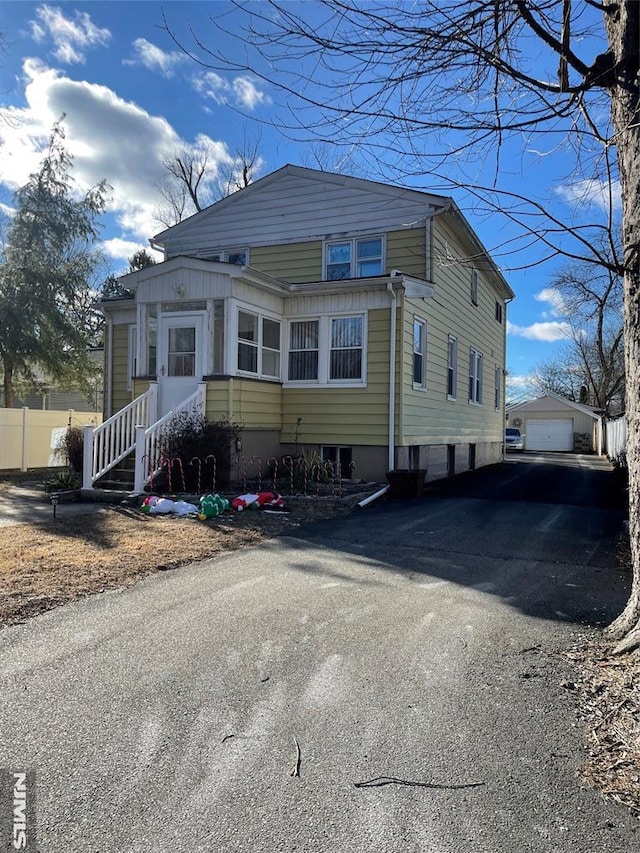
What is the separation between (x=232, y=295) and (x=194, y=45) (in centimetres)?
732

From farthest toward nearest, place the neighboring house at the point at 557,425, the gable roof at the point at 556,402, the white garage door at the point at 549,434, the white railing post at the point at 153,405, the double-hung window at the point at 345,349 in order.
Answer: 1. the white garage door at the point at 549,434
2. the neighboring house at the point at 557,425
3. the gable roof at the point at 556,402
4. the double-hung window at the point at 345,349
5. the white railing post at the point at 153,405

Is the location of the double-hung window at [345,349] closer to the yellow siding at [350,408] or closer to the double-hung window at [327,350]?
the double-hung window at [327,350]

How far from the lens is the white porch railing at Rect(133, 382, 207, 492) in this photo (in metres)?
9.63

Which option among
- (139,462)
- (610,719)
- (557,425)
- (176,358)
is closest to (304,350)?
(176,358)

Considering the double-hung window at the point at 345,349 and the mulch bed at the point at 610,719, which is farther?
the double-hung window at the point at 345,349

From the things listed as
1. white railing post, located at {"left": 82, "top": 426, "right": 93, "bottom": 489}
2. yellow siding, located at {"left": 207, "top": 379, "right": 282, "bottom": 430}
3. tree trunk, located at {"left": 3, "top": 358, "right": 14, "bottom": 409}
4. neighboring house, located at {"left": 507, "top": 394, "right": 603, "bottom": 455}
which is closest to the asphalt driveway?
white railing post, located at {"left": 82, "top": 426, "right": 93, "bottom": 489}

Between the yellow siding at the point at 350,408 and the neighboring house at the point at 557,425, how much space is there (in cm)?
3090

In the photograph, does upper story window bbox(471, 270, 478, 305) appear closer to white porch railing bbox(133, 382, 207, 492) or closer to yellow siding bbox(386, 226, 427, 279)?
yellow siding bbox(386, 226, 427, 279)

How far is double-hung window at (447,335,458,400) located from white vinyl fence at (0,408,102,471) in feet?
35.4

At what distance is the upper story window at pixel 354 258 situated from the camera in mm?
13430

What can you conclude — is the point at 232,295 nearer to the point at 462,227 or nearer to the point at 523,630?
the point at 462,227

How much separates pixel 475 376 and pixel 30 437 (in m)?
13.5

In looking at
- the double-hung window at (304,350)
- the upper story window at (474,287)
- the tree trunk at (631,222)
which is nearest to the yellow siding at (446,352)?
the upper story window at (474,287)

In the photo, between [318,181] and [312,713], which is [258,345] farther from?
[312,713]
